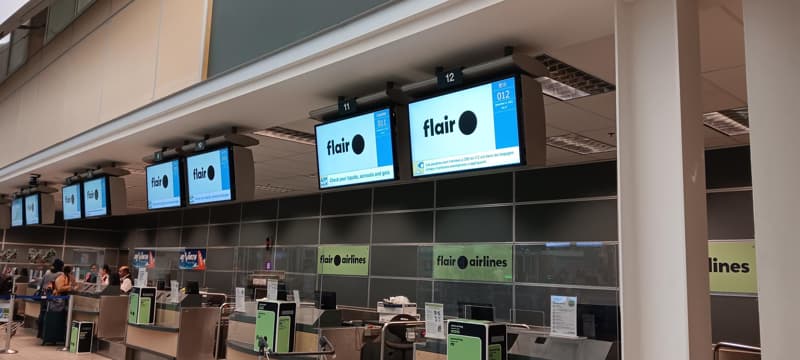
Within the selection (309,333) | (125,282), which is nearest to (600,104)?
(309,333)

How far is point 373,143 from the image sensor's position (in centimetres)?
335

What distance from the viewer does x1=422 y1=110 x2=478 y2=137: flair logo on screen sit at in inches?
112

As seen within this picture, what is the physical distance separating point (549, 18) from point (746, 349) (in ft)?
11.4

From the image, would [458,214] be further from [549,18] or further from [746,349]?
[549,18]

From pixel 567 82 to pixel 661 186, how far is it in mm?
2445

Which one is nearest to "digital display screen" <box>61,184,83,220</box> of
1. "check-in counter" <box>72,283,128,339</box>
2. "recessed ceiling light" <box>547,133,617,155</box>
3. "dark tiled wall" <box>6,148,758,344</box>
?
"dark tiled wall" <box>6,148,758,344</box>

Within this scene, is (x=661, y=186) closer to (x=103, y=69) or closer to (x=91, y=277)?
(x=103, y=69)

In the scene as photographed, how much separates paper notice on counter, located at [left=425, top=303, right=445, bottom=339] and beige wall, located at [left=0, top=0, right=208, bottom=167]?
7.45 feet

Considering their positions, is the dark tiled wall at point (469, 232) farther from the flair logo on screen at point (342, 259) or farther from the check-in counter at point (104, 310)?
the check-in counter at point (104, 310)

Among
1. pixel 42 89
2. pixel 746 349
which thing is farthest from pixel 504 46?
pixel 42 89

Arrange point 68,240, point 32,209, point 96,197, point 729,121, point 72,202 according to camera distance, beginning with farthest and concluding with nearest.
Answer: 1. point 68,240
2. point 32,209
3. point 72,202
4. point 96,197
5. point 729,121

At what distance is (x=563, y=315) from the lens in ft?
10.8

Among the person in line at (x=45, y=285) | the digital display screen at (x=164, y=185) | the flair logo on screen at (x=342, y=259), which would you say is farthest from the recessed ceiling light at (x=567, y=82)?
the person in line at (x=45, y=285)

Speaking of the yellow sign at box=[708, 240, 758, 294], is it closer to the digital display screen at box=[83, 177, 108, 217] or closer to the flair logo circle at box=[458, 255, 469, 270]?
the flair logo circle at box=[458, 255, 469, 270]
